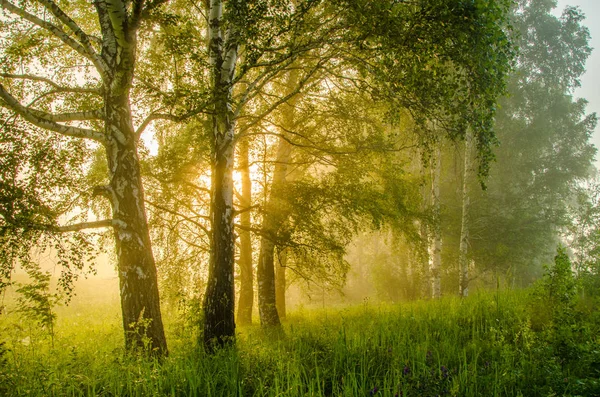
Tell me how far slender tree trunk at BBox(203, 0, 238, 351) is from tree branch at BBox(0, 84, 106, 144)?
1867 mm

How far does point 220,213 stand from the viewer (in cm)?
627

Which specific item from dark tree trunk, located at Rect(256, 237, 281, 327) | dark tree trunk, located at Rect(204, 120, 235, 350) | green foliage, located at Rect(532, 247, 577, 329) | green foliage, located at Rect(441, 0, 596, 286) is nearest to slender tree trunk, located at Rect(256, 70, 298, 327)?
dark tree trunk, located at Rect(256, 237, 281, 327)

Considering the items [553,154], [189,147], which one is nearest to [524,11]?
[553,154]

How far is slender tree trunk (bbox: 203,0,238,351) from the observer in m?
5.89

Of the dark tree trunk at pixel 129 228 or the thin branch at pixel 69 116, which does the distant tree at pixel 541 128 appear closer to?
the dark tree trunk at pixel 129 228

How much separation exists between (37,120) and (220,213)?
303cm

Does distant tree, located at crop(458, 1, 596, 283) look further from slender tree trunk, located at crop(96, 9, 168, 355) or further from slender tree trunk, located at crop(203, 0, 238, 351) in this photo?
slender tree trunk, located at crop(96, 9, 168, 355)

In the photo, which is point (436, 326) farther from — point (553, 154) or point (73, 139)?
point (553, 154)

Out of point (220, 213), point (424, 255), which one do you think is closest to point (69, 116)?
point (220, 213)

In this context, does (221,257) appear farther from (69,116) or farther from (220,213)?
(69,116)

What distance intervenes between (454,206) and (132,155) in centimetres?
1895

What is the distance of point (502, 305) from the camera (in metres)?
7.48

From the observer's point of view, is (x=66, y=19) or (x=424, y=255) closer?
(x=66, y=19)

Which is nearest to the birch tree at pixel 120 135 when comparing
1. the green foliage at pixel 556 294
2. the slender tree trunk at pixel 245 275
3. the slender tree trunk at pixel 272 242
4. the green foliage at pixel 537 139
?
the slender tree trunk at pixel 272 242
